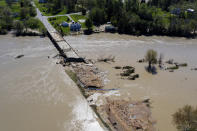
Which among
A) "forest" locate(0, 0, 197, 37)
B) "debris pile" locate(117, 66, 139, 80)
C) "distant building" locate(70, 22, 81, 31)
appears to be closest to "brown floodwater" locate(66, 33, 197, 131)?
"debris pile" locate(117, 66, 139, 80)

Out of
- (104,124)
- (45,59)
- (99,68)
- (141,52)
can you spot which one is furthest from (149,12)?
(104,124)

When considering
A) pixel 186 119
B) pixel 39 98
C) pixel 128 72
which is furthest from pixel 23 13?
pixel 186 119

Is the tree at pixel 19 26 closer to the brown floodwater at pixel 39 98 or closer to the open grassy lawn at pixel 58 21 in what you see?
the open grassy lawn at pixel 58 21

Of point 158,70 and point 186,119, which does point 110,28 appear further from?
point 186,119

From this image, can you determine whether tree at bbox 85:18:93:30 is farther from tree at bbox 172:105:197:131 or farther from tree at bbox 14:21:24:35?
tree at bbox 172:105:197:131

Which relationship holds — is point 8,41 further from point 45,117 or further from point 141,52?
point 141,52
